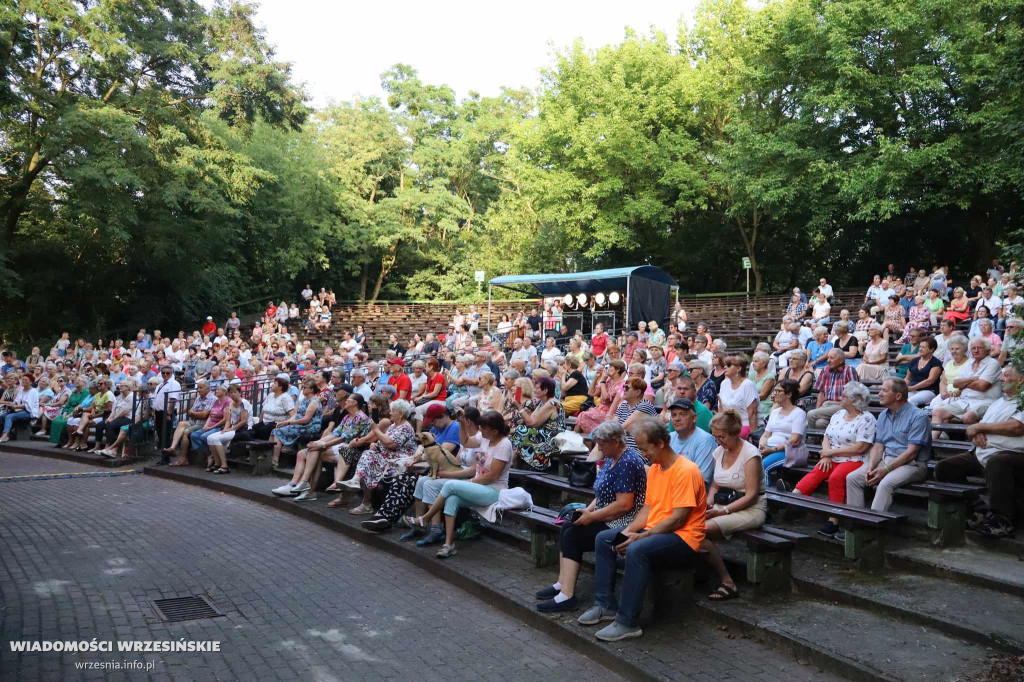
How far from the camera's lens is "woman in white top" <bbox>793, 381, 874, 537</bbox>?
6609 mm

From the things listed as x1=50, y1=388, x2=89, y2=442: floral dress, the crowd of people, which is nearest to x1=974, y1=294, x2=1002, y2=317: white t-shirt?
the crowd of people

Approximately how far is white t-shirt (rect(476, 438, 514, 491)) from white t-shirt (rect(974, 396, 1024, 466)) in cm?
399

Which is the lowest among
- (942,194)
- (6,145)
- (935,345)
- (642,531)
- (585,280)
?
(642,531)

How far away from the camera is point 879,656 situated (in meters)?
4.41

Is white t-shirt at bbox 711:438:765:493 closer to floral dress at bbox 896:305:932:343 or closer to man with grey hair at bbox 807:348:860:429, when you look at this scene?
→ man with grey hair at bbox 807:348:860:429

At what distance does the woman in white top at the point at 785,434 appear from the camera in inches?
289

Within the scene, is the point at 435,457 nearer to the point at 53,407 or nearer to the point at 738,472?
the point at 738,472

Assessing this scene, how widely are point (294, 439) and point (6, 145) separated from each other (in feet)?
76.1

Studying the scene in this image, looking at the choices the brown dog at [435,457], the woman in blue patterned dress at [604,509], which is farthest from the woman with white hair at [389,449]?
the woman in blue patterned dress at [604,509]

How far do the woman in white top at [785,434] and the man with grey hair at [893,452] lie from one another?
0.80 metres

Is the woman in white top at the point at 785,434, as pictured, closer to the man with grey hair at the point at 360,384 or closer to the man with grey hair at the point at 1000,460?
the man with grey hair at the point at 1000,460

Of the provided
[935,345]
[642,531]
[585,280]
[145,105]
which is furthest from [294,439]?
[145,105]

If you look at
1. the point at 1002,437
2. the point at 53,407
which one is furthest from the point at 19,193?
the point at 1002,437

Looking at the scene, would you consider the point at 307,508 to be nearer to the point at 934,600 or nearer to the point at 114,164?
the point at 934,600
